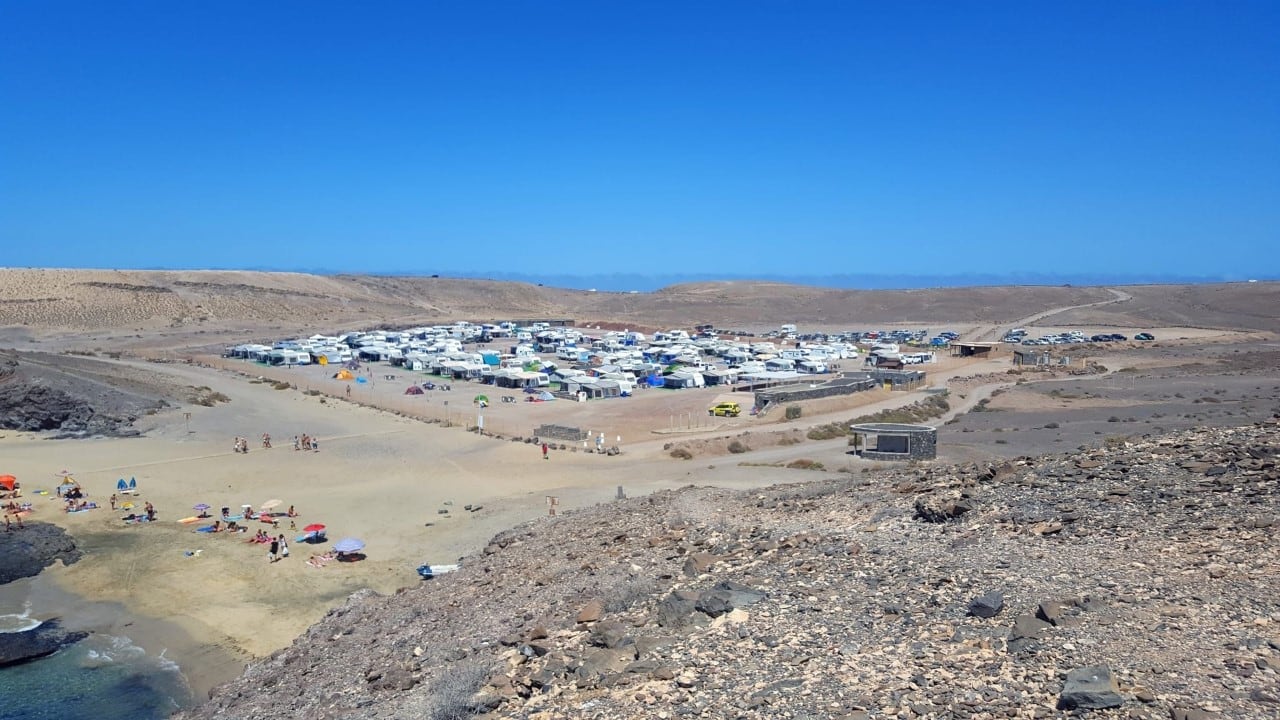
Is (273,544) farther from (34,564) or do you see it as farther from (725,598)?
(725,598)

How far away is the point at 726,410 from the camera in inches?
1913

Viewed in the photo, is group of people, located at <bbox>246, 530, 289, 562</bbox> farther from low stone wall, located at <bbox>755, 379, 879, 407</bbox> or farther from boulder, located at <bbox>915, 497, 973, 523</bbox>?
low stone wall, located at <bbox>755, 379, 879, 407</bbox>

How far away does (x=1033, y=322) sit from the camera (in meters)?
125

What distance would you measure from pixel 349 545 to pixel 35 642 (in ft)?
22.9

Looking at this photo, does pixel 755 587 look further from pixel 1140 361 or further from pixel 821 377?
pixel 1140 361

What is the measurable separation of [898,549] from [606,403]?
41.3m

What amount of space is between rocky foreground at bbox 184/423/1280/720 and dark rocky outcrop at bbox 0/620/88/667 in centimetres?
641

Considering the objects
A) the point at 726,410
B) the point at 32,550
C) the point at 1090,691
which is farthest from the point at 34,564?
the point at 726,410

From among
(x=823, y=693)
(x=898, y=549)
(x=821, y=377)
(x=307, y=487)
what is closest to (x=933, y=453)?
(x=898, y=549)

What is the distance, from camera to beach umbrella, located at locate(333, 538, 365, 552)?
2312 cm

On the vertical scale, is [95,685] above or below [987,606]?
below

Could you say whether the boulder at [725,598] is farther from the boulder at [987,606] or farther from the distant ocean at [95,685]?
the distant ocean at [95,685]

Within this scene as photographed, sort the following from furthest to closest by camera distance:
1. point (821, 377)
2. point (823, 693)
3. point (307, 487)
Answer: point (821, 377) → point (307, 487) → point (823, 693)

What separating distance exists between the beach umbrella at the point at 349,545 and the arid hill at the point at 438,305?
72.7 metres
